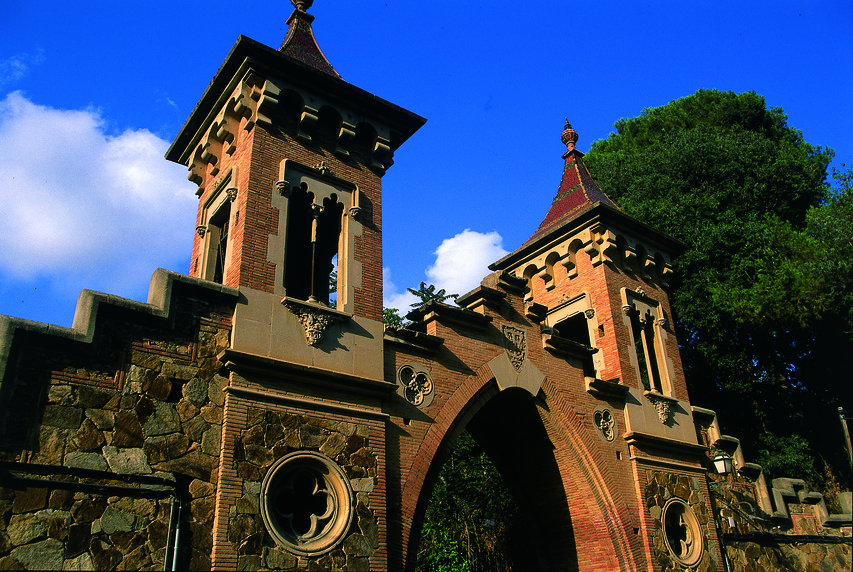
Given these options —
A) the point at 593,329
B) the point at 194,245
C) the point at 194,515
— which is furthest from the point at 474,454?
the point at 194,515

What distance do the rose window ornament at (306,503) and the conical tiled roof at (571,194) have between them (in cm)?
906

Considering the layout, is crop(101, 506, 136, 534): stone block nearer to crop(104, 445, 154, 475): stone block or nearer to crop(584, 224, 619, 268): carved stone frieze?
crop(104, 445, 154, 475): stone block

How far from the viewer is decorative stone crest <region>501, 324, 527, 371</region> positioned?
1262 cm

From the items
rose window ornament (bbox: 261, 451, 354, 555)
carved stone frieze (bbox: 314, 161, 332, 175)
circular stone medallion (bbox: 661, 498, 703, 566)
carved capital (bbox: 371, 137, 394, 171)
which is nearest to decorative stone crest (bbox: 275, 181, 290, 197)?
carved stone frieze (bbox: 314, 161, 332, 175)

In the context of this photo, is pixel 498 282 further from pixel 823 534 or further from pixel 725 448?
pixel 823 534

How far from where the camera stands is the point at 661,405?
1471 centimetres

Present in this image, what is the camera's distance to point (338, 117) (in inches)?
461

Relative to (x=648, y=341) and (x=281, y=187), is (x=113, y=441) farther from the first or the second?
(x=648, y=341)

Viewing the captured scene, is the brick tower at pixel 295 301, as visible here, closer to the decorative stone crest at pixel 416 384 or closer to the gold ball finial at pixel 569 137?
the decorative stone crest at pixel 416 384

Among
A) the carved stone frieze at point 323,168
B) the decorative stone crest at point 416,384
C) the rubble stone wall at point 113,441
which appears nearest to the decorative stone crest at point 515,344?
the decorative stone crest at point 416,384

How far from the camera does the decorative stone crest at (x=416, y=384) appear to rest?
10711 millimetres

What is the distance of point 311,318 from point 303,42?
241 inches

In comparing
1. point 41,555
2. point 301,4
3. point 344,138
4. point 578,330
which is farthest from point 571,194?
point 41,555

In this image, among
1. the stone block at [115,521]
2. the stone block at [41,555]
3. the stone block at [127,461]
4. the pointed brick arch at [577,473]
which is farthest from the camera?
the pointed brick arch at [577,473]
